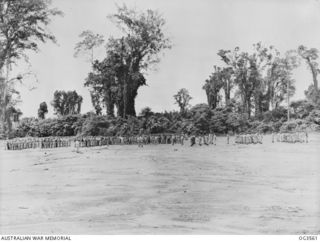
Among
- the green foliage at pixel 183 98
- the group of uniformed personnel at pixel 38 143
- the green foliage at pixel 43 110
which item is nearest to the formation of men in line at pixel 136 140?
the group of uniformed personnel at pixel 38 143

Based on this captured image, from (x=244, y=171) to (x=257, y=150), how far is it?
5.39 meters

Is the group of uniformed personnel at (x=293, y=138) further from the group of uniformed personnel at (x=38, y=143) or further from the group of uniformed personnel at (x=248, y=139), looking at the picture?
the group of uniformed personnel at (x=38, y=143)

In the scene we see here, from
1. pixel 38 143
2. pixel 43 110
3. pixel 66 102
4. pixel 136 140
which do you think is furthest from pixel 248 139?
pixel 38 143

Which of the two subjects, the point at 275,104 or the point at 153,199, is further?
the point at 275,104

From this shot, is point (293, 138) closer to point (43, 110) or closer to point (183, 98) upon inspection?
point (183, 98)

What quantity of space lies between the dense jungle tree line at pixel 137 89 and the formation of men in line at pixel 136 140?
0.69 meters

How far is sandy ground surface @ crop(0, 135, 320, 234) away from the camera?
9125 millimetres

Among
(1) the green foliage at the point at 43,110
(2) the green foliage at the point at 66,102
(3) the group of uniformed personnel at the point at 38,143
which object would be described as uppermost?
(2) the green foliage at the point at 66,102

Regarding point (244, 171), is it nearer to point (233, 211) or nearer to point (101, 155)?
point (233, 211)

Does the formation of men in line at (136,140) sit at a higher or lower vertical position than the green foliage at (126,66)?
lower

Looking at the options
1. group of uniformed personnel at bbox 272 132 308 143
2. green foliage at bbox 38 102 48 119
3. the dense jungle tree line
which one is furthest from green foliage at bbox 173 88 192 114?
green foliage at bbox 38 102 48 119

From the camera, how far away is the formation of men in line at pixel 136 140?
72.6 ft

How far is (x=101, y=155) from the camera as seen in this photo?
57.4 feet

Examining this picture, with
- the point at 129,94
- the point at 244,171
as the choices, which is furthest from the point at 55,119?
the point at 244,171
